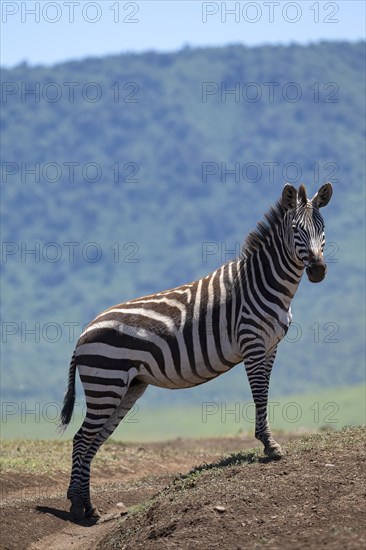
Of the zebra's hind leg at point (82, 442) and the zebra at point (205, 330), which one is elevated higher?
the zebra at point (205, 330)

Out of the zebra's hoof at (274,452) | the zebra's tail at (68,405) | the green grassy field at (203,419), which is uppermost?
the zebra's tail at (68,405)

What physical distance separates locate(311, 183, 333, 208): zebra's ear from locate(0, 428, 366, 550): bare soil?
2.99 meters

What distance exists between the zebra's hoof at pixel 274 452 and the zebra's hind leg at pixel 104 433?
2125mm

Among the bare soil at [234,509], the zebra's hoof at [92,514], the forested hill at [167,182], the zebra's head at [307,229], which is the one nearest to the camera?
the bare soil at [234,509]

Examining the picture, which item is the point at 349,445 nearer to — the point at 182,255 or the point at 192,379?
the point at 192,379

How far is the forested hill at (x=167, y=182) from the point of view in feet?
290

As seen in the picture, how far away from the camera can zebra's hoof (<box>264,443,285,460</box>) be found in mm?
13234

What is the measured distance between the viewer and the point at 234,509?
456 inches

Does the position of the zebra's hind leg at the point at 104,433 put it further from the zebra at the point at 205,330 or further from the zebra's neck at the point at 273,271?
the zebra's neck at the point at 273,271

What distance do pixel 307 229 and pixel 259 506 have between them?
364 cm

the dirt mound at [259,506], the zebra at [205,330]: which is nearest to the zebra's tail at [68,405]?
the zebra at [205,330]

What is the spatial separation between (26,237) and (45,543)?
104911 millimetres

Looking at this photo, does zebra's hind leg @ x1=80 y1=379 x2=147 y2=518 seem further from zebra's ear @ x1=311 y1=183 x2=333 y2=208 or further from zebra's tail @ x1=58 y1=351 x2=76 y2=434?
zebra's ear @ x1=311 y1=183 x2=333 y2=208

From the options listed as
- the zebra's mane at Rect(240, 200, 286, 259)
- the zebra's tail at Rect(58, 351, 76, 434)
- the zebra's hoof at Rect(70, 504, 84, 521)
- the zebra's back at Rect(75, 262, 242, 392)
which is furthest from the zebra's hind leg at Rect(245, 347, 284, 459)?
the zebra's tail at Rect(58, 351, 76, 434)
